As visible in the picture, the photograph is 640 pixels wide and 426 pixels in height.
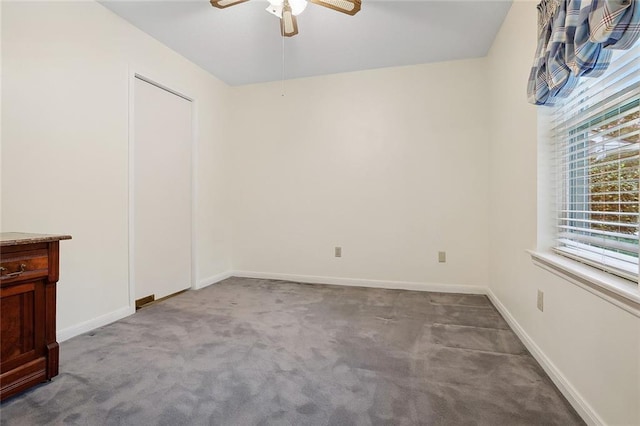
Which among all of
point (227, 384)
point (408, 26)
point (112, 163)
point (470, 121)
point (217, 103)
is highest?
point (408, 26)

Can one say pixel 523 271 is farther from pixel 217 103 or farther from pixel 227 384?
pixel 217 103

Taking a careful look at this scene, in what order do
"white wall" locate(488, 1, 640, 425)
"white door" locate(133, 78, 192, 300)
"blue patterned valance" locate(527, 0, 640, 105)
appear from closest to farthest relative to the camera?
1. "blue patterned valance" locate(527, 0, 640, 105)
2. "white wall" locate(488, 1, 640, 425)
3. "white door" locate(133, 78, 192, 300)

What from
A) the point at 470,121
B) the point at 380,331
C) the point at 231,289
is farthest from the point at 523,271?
the point at 231,289

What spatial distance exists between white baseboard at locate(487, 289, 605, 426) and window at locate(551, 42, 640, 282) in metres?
0.59

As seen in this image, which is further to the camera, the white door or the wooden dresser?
the white door

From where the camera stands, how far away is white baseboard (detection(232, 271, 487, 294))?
10.8ft

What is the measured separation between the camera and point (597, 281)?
125 cm

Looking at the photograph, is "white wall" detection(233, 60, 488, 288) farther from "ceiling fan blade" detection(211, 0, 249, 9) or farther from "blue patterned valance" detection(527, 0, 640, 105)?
"ceiling fan blade" detection(211, 0, 249, 9)

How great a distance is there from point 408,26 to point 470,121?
1.21 meters

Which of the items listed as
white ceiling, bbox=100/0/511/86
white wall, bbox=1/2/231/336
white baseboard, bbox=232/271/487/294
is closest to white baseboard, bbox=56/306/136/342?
white wall, bbox=1/2/231/336

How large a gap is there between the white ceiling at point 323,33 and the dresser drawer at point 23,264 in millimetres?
1960

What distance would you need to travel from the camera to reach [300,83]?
3.75 m

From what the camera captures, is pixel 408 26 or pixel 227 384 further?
pixel 408 26

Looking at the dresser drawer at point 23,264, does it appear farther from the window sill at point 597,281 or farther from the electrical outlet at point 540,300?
the electrical outlet at point 540,300
